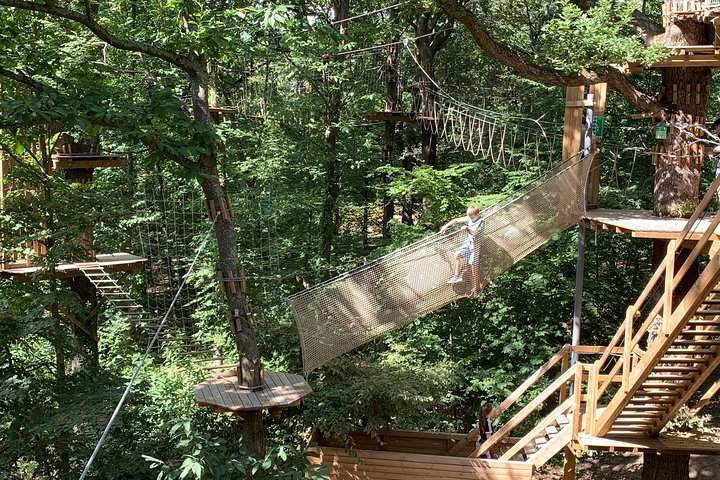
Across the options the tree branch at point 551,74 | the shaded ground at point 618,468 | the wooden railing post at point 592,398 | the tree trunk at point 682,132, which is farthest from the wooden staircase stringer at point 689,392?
the shaded ground at point 618,468

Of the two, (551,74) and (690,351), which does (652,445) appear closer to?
(690,351)

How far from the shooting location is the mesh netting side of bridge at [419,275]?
18.2 ft

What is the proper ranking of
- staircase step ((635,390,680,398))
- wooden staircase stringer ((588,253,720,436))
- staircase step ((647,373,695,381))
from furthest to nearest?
staircase step ((635,390,680,398)), staircase step ((647,373,695,381)), wooden staircase stringer ((588,253,720,436))

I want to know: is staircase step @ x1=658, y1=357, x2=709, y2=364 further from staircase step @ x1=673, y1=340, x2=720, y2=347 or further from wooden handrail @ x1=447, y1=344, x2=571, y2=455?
wooden handrail @ x1=447, y1=344, x2=571, y2=455

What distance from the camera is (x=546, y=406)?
956 cm

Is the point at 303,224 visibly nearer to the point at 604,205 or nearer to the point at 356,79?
the point at 356,79

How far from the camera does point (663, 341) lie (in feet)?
15.1

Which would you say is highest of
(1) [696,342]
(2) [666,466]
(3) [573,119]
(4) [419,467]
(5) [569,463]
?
(3) [573,119]

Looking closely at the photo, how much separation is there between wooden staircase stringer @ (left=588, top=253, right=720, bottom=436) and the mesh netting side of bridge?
154cm

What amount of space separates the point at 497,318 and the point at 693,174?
3888 mm

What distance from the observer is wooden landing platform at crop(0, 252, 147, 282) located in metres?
7.30

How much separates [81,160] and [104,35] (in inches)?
167

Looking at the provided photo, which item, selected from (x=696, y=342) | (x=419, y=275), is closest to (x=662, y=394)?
(x=696, y=342)

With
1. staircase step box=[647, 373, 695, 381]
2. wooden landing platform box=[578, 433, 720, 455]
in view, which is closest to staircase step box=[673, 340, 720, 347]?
staircase step box=[647, 373, 695, 381]
